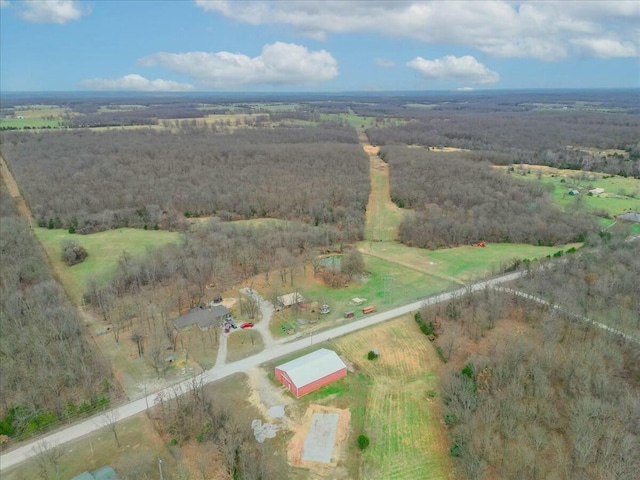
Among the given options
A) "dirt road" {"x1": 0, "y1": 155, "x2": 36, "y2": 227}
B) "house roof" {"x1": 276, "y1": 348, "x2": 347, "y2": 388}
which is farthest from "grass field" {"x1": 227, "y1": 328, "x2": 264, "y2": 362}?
"dirt road" {"x1": 0, "y1": 155, "x2": 36, "y2": 227}

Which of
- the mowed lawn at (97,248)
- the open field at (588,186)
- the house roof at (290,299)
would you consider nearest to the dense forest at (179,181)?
the mowed lawn at (97,248)

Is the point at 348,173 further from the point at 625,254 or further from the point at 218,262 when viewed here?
the point at 625,254

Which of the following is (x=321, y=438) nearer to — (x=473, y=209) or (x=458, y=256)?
(x=458, y=256)

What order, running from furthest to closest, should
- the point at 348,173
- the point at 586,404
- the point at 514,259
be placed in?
1. the point at 348,173
2. the point at 514,259
3. the point at 586,404

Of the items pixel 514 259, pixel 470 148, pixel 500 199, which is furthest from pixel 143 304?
pixel 470 148

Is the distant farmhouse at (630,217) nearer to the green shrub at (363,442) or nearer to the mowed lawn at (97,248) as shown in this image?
the green shrub at (363,442)

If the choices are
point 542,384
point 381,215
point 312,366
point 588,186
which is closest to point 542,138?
point 588,186

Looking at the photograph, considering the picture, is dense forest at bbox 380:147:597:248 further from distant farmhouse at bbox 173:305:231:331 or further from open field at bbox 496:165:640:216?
distant farmhouse at bbox 173:305:231:331
